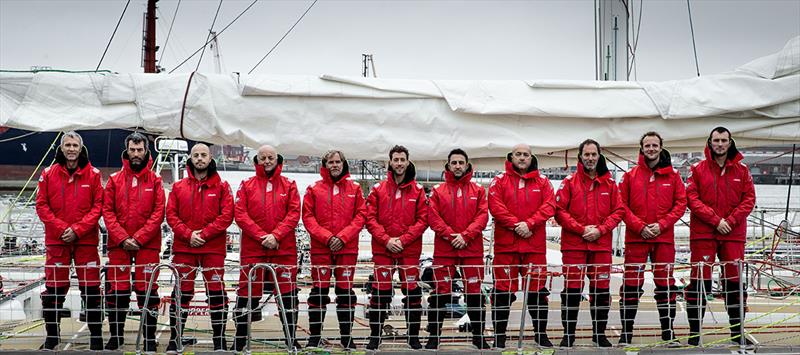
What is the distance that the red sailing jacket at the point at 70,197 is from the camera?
5172mm

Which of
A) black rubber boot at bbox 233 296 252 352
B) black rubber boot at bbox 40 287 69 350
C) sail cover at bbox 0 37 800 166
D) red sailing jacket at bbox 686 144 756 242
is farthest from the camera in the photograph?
sail cover at bbox 0 37 800 166

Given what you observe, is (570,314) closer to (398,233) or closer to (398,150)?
(398,233)

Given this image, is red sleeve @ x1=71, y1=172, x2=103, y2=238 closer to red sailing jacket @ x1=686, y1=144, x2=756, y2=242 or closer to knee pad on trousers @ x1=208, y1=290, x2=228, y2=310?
knee pad on trousers @ x1=208, y1=290, x2=228, y2=310

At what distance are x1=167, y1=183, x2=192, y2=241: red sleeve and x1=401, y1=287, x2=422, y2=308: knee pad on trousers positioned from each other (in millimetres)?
→ 1486

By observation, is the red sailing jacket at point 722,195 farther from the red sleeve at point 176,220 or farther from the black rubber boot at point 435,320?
the red sleeve at point 176,220

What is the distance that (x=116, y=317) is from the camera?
5.01m

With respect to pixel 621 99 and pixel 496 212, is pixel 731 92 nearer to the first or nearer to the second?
pixel 621 99

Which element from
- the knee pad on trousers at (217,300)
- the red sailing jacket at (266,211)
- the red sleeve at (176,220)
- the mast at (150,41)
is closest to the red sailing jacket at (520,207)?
the red sailing jacket at (266,211)

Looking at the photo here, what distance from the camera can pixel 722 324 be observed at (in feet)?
19.2

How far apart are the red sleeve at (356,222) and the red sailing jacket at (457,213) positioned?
0.46 meters

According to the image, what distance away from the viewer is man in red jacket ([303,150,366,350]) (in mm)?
5172

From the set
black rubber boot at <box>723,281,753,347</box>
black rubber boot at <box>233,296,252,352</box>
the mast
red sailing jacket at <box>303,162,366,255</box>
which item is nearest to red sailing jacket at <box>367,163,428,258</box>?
red sailing jacket at <box>303,162,366,255</box>

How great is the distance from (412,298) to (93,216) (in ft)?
7.14

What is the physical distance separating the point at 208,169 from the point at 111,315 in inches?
45.6
